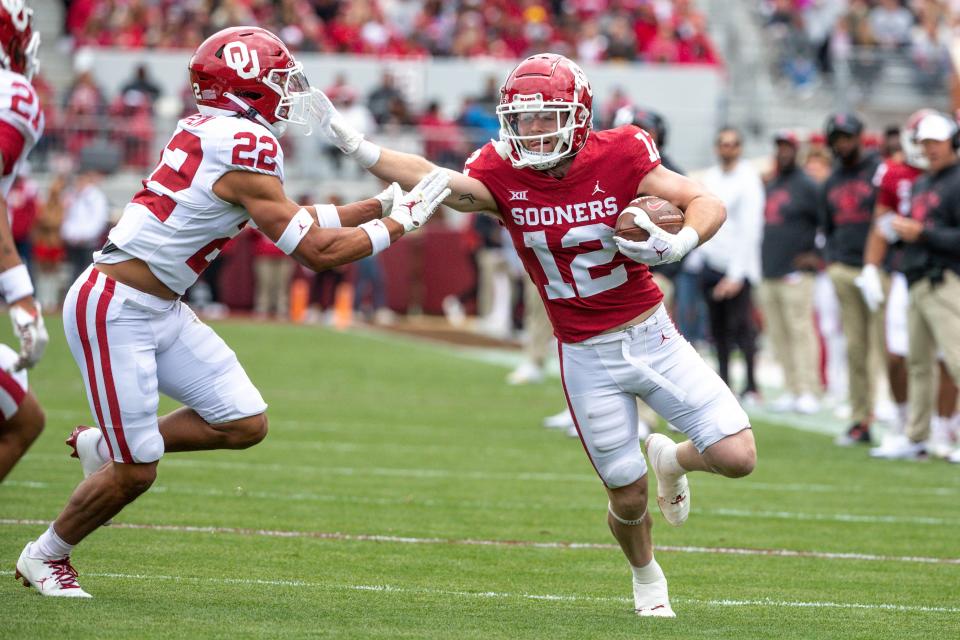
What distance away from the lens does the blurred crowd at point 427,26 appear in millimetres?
22547

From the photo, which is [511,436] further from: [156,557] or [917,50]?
[917,50]

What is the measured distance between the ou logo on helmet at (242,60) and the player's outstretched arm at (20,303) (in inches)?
38.1

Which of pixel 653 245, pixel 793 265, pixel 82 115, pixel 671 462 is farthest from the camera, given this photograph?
pixel 82 115

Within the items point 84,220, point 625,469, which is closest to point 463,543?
point 625,469

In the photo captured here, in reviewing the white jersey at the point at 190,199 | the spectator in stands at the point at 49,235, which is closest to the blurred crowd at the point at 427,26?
the spectator in stands at the point at 49,235

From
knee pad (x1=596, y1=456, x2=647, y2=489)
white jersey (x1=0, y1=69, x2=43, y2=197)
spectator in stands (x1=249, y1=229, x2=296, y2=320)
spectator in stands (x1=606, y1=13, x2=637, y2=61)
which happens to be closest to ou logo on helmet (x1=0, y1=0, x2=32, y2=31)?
white jersey (x1=0, y1=69, x2=43, y2=197)

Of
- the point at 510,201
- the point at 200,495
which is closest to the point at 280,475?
the point at 200,495

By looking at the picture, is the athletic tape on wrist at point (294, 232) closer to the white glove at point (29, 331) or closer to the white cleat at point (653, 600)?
the white glove at point (29, 331)

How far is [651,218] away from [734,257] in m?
7.27

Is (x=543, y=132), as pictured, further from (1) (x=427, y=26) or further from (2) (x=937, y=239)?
(1) (x=427, y=26)

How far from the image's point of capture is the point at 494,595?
207 inches

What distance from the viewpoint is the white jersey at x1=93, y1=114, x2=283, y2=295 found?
477 cm

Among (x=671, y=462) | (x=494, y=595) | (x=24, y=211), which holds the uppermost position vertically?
(x=671, y=462)

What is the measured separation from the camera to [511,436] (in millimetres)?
9977
